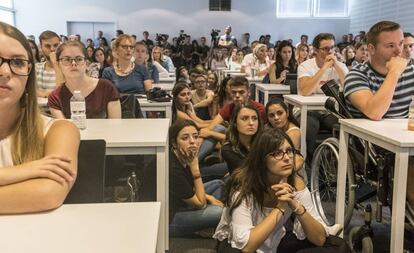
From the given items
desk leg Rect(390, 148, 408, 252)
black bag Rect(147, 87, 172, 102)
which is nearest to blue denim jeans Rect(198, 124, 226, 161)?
black bag Rect(147, 87, 172, 102)

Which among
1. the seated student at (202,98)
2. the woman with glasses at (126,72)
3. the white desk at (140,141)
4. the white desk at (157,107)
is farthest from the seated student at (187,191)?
the seated student at (202,98)

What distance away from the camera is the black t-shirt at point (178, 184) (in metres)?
2.63

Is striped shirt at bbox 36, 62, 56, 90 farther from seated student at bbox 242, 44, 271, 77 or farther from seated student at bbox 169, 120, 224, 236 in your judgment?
seated student at bbox 242, 44, 271, 77

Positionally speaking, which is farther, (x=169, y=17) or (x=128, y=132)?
(x=169, y=17)

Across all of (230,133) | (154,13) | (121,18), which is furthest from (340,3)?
(230,133)

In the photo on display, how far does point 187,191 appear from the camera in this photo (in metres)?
2.67

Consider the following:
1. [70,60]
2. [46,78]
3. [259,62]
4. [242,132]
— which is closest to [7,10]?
[259,62]

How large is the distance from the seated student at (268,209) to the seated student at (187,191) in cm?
61

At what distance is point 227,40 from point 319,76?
31.4 ft

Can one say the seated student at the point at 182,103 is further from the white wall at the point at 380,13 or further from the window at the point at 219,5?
the window at the point at 219,5

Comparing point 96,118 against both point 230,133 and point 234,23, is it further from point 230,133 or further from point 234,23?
point 234,23

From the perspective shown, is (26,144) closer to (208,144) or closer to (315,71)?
(208,144)

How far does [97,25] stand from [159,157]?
1320 cm

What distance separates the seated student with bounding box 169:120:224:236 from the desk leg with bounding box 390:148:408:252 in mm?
1041
